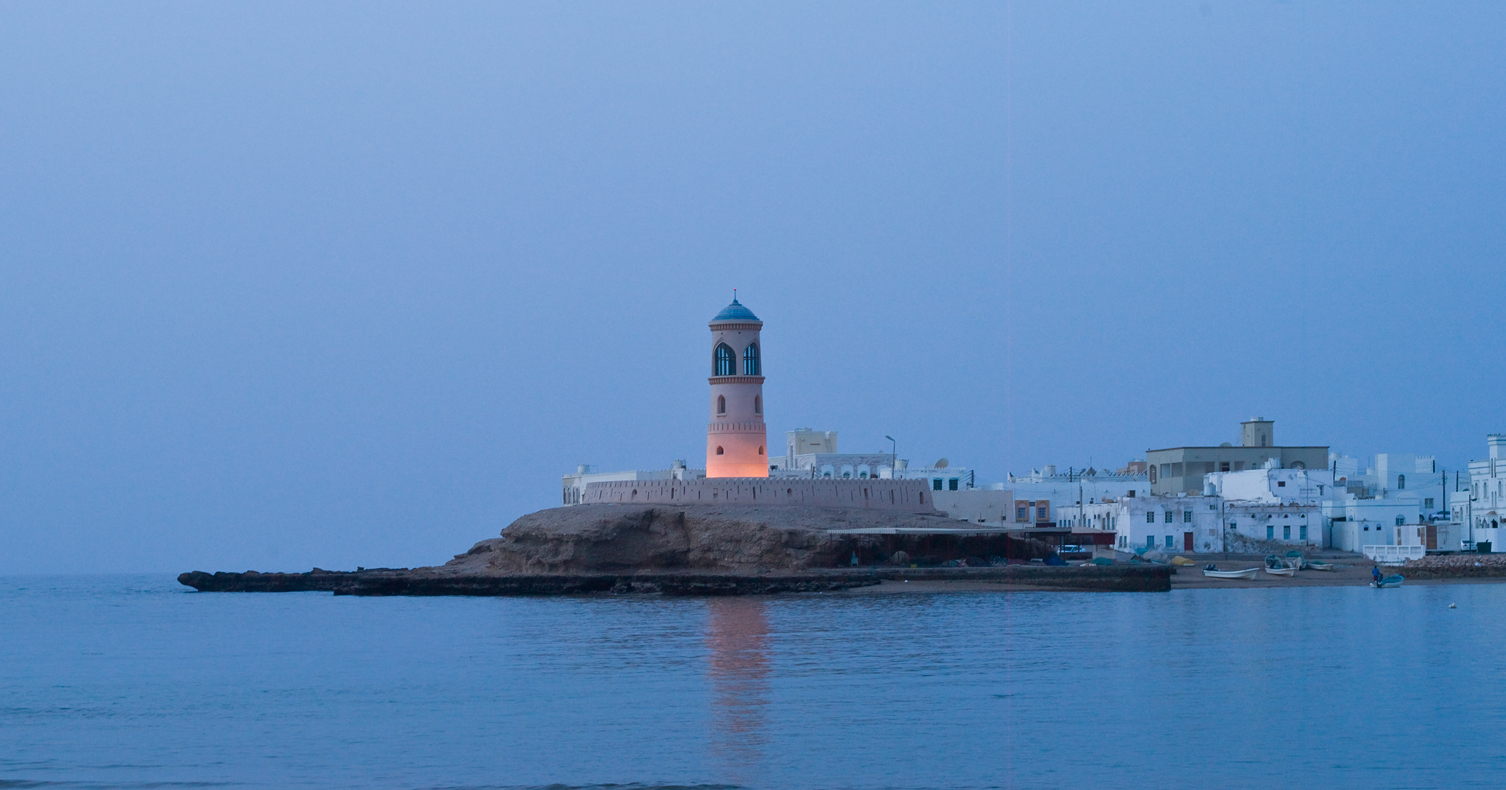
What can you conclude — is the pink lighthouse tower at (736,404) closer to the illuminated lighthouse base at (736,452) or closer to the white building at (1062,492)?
the illuminated lighthouse base at (736,452)

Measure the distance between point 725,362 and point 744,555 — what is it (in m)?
9.95

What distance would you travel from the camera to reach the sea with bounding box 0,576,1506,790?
2542 centimetres

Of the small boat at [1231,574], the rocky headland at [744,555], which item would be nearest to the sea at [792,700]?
the rocky headland at [744,555]

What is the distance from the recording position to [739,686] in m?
34.8

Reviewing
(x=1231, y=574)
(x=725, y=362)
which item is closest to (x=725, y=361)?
(x=725, y=362)

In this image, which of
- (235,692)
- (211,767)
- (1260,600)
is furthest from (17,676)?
(1260,600)

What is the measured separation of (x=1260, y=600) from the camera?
59.5 metres

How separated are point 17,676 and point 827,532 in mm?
33583

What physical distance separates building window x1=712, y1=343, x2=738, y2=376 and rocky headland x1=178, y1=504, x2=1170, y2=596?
268 inches

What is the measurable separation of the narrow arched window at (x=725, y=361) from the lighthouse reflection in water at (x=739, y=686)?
20339 mm

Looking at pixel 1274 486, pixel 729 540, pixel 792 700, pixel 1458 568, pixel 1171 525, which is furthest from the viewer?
pixel 1274 486

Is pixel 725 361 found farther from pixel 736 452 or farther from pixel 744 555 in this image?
pixel 744 555

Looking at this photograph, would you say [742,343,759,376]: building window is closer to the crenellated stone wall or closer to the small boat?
the crenellated stone wall

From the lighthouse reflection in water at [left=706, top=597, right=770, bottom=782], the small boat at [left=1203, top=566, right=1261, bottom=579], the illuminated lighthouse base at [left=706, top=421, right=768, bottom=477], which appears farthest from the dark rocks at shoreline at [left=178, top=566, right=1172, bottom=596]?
the lighthouse reflection in water at [left=706, top=597, right=770, bottom=782]
